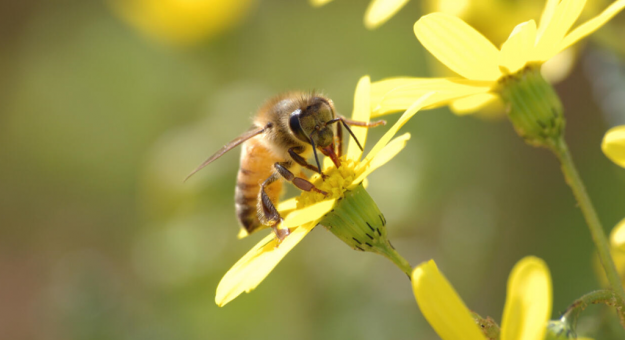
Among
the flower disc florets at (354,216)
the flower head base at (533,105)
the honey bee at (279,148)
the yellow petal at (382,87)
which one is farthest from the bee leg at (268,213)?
the flower head base at (533,105)

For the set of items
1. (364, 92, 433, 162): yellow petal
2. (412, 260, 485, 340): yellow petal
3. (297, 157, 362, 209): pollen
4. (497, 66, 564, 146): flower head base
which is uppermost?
(297, 157, 362, 209): pollen

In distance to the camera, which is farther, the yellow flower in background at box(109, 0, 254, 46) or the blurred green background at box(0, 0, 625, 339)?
the yellow flower in background at box(109, 0, 254, 46)

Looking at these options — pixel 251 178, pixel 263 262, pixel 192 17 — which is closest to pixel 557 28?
pixel 263 262

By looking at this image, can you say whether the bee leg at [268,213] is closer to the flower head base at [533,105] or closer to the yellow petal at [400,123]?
the yellow petal at [400,123]

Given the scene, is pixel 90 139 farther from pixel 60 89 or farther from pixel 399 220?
pixel 399 220

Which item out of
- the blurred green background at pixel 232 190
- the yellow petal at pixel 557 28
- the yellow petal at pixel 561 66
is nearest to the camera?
the yellow petal at pixel 557 28

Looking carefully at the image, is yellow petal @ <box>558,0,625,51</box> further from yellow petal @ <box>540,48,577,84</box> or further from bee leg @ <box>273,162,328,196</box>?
yellow petal @ <box>540,48,577,84</box>

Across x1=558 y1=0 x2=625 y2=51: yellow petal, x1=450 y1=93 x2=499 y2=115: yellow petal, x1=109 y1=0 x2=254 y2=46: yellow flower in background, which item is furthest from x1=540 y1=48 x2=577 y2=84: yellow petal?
x1=109 y1=0 x2=254 y2=46: yellow flower in background

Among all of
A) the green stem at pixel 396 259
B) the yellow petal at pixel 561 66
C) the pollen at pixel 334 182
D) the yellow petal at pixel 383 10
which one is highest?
the yellow petal at pixel 383 10
